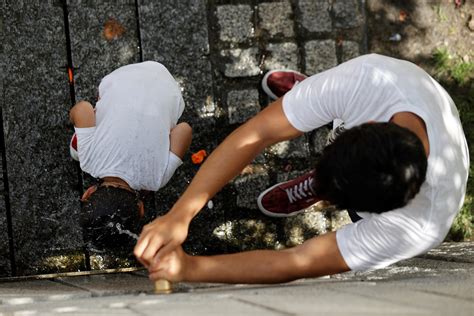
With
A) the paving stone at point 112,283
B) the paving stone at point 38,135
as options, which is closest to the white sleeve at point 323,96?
the paving stone at point 112,283

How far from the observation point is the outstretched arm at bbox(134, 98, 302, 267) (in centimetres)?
343

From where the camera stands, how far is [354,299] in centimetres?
310

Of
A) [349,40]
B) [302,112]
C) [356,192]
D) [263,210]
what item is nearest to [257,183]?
[263,210]

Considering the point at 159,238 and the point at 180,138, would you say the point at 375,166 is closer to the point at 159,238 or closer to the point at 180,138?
the point at 159,238

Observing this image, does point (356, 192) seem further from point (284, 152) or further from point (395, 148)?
point (284, 152)

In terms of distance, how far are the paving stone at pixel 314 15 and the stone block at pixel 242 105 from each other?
61 centimetres

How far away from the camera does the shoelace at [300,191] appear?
5.18 meters

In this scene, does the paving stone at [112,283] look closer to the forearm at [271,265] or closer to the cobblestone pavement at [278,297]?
the cobblestone pavement at [278,297]

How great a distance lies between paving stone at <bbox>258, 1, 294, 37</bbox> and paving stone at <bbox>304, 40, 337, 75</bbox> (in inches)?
6.6

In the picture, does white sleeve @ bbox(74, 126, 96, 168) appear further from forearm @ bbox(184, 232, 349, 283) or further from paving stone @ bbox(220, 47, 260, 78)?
forearm @ bbox(184, 232, 349, 283)

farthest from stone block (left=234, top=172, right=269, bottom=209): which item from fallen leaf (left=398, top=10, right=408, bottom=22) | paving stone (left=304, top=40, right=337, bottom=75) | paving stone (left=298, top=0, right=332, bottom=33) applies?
fallen leaf (left=398, top=10, right=408, bottom=22)

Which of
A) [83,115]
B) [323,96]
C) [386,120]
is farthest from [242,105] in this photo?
[386,120]

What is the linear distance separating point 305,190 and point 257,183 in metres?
0.41

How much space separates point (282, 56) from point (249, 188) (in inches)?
37.3
